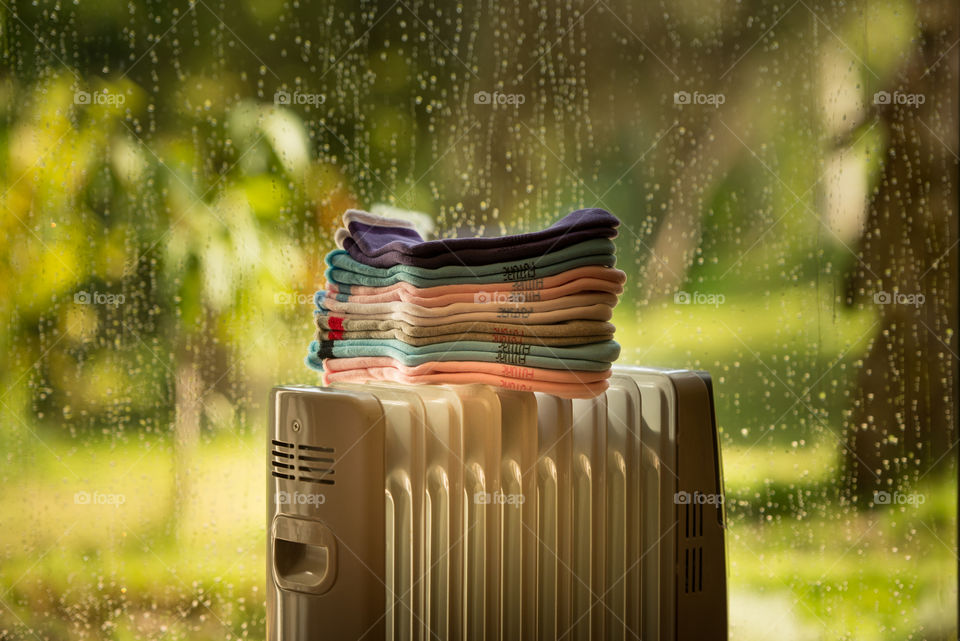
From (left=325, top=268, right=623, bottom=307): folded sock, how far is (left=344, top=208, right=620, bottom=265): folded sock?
0.04m

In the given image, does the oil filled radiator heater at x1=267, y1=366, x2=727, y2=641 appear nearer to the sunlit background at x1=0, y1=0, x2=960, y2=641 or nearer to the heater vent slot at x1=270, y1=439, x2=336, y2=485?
the heater vent slot at x1=270, y1=439, x2=336, y2=485

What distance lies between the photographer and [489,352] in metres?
1.09

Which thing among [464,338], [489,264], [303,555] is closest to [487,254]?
[489,264]

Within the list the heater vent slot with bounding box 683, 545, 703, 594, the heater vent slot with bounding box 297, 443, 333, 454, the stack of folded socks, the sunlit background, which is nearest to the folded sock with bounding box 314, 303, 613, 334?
the stack of folded socks

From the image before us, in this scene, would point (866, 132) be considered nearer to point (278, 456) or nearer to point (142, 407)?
point (278, 456)

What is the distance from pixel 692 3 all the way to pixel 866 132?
1.35 feet

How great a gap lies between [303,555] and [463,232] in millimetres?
714

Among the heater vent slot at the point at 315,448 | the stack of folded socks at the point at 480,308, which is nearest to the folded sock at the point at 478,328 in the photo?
the stack of folded socks at the point at 480,308

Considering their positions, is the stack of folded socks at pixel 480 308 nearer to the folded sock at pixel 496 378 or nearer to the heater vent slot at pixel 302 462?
the folded sock at pixel 496 378

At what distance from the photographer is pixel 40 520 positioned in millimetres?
1540

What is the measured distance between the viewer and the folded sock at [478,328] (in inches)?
39.9

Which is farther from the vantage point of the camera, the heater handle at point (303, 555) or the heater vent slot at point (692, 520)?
the heater vent slot at point (692, 520)

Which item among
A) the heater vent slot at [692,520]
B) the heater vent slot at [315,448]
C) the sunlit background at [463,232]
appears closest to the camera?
the heater vent slot at [315,448]

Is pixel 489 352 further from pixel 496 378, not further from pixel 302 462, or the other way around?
pixel 302 462
